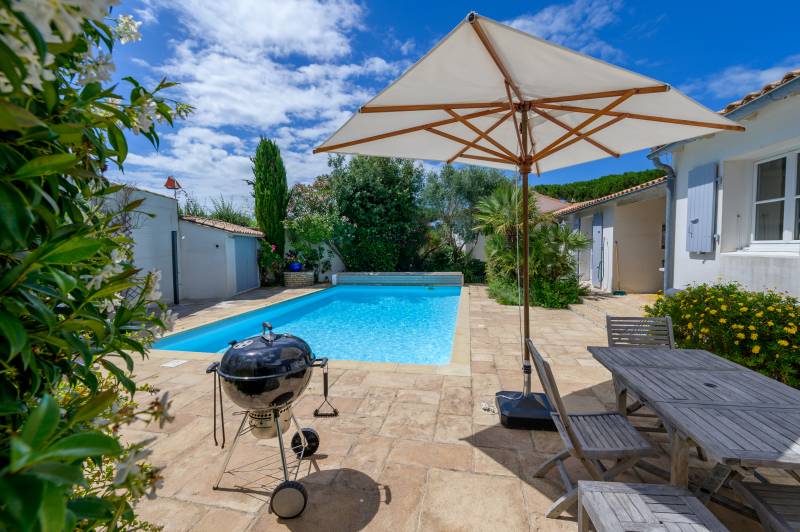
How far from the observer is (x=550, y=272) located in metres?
10.4

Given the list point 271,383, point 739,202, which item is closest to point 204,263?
point 271,383

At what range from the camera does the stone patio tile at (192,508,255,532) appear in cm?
215

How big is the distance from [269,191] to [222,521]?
1506 centimetres

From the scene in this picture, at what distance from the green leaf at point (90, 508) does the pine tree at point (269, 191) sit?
15961 millimetres

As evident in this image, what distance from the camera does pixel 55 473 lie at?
453 mm

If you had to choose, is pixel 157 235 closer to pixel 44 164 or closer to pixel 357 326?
pixel 357 326

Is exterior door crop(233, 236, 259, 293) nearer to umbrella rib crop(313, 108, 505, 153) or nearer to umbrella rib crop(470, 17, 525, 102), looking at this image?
umbrella rib crop(313, 108, 505, 153)

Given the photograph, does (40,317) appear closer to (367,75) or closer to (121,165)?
(121,165)

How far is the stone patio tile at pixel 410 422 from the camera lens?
10.4 ft

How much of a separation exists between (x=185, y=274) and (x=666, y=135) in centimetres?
1308

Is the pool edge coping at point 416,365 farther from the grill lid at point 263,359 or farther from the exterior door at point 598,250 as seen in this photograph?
the exterior door at point 598,250

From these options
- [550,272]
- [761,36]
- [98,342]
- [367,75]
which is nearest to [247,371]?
[98,342]

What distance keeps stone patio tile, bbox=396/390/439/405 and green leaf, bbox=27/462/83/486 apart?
3581mm

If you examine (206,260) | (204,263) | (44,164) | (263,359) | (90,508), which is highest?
(44,164)
